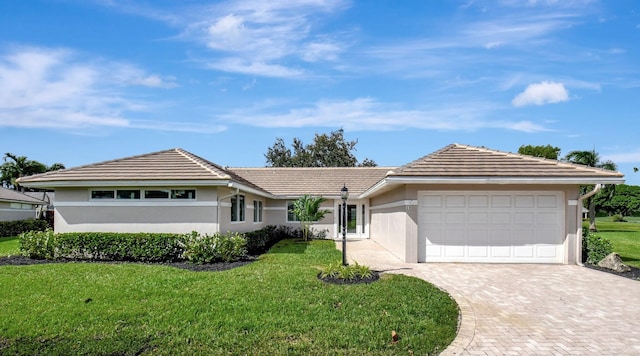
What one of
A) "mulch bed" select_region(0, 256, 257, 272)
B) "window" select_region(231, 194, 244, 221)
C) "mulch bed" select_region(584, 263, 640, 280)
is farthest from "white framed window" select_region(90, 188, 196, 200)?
"mulch bed" select_region(584, 263, 640, 280)

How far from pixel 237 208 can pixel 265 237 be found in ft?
9.43

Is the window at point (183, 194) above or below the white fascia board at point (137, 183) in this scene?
below

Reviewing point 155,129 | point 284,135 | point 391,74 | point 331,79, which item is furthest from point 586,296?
point 284,135

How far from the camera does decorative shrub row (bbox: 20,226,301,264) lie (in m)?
12.4

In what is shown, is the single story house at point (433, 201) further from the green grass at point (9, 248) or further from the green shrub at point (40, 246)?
the green grass at point (9, 248)

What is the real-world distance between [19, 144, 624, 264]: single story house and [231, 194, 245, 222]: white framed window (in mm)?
721

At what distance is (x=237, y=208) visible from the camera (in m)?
16.1

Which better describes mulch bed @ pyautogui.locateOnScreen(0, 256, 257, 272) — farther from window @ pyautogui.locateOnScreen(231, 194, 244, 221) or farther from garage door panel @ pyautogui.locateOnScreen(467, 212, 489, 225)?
garage door panel @ pyautogui.locateOnScreen(467, 212, 489, 225)

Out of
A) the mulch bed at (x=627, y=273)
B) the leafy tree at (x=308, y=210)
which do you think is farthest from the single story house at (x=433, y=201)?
the leafy tree at (x=308, y=210)

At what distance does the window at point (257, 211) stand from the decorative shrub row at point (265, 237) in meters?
0.92

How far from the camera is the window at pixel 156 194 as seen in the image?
44.4 ft

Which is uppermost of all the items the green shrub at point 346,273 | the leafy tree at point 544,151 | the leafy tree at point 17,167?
the leafy tree at point 544,151

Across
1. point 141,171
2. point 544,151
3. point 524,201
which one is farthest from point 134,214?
point 544,151

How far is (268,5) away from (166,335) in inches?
339
